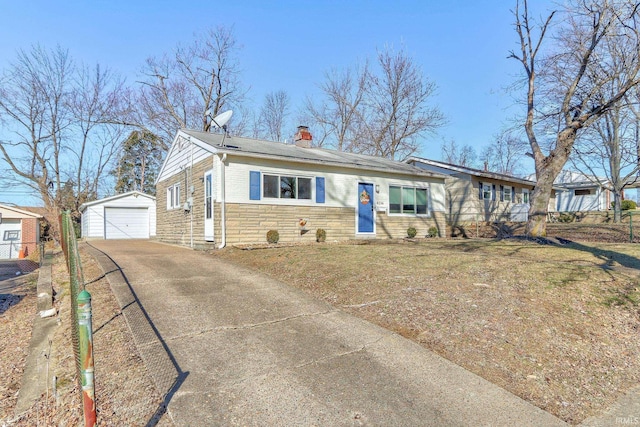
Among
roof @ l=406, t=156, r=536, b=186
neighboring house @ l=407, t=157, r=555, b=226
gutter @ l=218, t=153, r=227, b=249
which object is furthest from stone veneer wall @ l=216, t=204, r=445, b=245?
roof @ l=406, t=156, r=536, b=186

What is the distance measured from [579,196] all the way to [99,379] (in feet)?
125

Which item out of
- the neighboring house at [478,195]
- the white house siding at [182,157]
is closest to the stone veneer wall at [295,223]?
the white house siding at [182,157]

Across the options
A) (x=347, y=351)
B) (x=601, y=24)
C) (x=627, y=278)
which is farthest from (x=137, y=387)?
(x=601, y=24)

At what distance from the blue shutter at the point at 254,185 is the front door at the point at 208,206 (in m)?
1.20

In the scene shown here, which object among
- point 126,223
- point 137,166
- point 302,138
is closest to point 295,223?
point 302,138

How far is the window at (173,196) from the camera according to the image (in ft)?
47.8

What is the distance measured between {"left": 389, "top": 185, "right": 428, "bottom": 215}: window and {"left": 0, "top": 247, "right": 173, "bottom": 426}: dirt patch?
11538 mm

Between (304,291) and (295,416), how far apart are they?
10.8ft

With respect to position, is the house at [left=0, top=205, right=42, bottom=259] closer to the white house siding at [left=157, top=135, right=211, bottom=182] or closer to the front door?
the white house siding at [left=157, top=135, right=211, bottom=182]

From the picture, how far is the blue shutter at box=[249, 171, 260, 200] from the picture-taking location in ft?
36.6

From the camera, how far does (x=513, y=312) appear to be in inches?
174

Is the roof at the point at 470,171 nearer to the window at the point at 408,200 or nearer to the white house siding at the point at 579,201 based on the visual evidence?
the window at the point at 408,200

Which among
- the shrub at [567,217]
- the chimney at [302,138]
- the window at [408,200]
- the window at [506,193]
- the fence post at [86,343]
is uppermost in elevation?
the chimney at [302,138]

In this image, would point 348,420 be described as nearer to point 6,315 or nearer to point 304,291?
point 304,291
